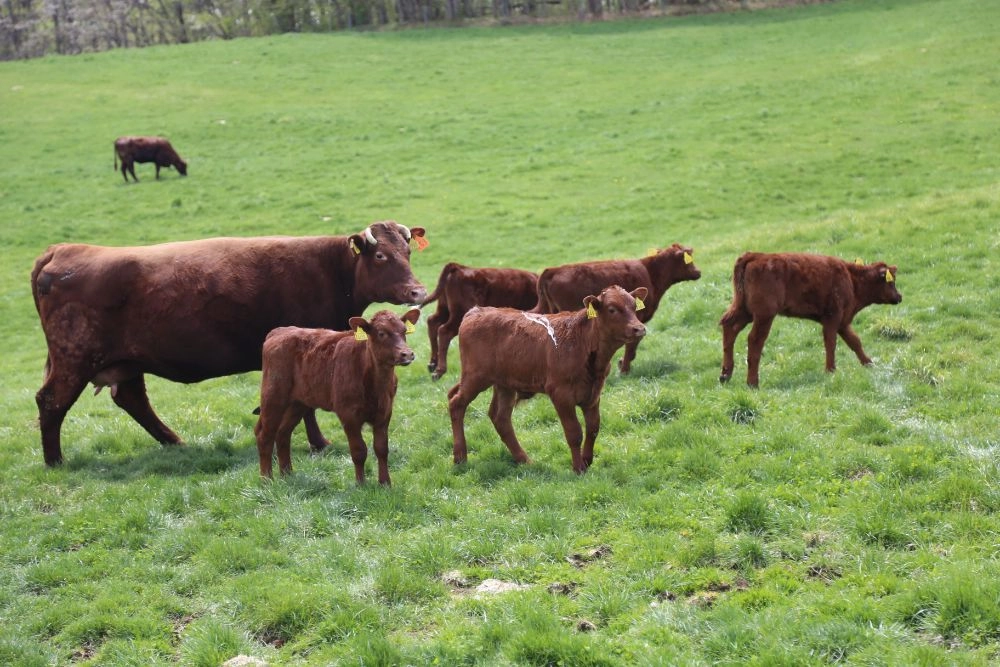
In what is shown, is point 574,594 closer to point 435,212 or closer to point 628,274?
point 628,274

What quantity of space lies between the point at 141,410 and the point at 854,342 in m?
8.81

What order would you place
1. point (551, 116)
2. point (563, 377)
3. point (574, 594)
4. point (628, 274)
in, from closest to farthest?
point (574, 594) → point (563, 377) → point (628, 274) → point (551, 116)

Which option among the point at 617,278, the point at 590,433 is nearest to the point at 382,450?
the point at 590,433

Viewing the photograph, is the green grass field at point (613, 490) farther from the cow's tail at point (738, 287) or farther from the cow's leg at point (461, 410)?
the cow's tail at point (738, 287)

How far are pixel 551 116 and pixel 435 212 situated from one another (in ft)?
40.9

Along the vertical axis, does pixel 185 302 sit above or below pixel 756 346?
above

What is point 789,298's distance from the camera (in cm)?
1225

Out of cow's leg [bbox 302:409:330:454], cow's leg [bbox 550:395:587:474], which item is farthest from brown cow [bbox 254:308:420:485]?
cow's leg [bbox 550:395:587:474]

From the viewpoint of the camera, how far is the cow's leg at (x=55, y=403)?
1148cm

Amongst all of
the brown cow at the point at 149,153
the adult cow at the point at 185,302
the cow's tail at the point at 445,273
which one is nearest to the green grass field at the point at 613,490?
the adult cow at the point at 185,302

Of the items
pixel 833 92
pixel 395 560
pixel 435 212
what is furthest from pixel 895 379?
pixel 833 92

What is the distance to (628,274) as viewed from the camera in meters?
13.9

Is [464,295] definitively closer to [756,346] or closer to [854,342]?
[756,346]

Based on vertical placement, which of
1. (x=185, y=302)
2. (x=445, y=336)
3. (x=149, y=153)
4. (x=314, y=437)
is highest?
(x=149, y=153)
